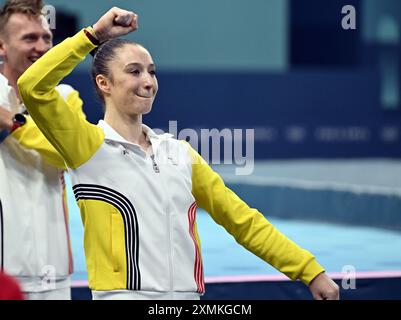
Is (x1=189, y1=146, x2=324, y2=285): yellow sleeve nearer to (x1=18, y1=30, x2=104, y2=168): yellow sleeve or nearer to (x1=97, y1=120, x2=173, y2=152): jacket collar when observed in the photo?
(x1=97, y1=120, x2=173, y2=152): jacket collar

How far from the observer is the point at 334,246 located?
6648mm

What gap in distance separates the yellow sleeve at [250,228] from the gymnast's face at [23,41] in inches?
32.5

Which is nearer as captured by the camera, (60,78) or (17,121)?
(60,78)

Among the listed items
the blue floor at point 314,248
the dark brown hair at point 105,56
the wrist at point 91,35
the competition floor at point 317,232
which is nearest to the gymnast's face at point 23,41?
the dark brown hair at point 105,56

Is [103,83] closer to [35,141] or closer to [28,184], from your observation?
[35,141]

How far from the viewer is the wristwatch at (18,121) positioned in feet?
11.2

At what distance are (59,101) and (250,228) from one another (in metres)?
0.66

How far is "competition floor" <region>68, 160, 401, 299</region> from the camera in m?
4.63

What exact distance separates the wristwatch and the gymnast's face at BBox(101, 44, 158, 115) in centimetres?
46

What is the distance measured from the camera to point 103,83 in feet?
10.1

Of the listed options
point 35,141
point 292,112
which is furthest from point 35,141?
point 292,112

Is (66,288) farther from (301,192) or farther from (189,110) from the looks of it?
(189,110)

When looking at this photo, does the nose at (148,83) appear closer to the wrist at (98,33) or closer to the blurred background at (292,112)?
the wrist at (98,33)

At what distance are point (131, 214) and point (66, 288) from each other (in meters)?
0.80
